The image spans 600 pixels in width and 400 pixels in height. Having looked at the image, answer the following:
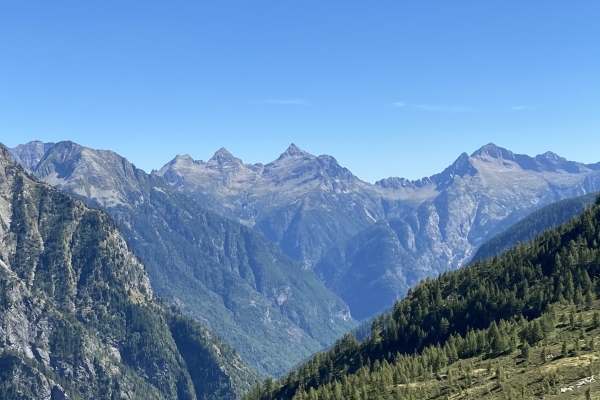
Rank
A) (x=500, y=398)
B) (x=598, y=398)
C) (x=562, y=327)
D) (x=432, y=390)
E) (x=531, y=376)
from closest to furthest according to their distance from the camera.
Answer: (x=598, y=398) < (x=500, y=398) < (x=531, y=376) < (x=432, y=390) < (x=562, y=327)

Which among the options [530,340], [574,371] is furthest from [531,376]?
[530,340]

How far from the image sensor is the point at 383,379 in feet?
609

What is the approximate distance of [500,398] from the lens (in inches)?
5655

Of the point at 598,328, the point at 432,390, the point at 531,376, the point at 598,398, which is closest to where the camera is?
the point at 598,398

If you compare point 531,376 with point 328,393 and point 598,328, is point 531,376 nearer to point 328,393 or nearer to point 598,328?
point 598,328

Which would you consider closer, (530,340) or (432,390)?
(432,390)

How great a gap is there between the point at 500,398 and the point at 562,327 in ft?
210

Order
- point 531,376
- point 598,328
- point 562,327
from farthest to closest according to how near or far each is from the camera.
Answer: point 562,327
point 598,328
point 531,376

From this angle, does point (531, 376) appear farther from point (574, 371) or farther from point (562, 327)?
point (562, 327)

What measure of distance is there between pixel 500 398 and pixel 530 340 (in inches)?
2026

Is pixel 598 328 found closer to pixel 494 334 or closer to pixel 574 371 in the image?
pixel 494 334

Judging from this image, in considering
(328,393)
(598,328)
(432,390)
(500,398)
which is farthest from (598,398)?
(328,393)

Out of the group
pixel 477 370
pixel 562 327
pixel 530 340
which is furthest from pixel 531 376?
pixel 562 327

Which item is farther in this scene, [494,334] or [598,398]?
[494,334]
